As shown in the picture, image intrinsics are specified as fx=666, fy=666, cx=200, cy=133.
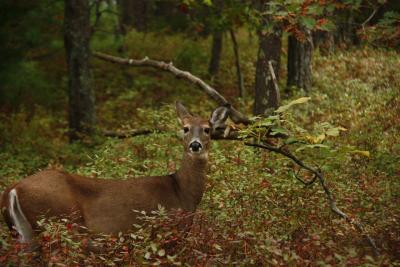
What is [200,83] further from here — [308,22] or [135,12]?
[135,12]

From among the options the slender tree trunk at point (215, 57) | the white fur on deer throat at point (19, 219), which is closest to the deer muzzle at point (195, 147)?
the white fur on deer throat at point (19, 219)

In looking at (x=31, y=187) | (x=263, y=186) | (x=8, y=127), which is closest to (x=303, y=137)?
(x=263, y=186)

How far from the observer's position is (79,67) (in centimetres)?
1477

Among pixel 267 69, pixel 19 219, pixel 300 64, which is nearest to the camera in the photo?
pixel 19 219

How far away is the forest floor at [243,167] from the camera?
630 cm

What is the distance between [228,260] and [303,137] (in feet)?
5.90

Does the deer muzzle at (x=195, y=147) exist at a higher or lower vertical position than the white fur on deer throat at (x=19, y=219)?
higher

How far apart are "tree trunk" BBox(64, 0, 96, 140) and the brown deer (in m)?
6.39

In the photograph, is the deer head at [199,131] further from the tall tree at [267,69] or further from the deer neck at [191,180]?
the tall tree at [267,69]

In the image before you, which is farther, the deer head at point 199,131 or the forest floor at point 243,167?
the deer head at point 199,131

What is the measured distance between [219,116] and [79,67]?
267 inches

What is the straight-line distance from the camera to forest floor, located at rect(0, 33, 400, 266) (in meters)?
6.30

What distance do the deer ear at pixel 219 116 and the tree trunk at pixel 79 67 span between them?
6.00m

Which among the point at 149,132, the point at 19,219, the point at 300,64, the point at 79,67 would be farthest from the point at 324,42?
the point at 19,219
